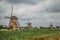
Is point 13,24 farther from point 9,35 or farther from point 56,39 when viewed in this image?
point 56,39

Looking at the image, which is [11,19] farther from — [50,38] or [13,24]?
[50,38]

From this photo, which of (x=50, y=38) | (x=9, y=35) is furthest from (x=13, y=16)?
(x=50, y=38)

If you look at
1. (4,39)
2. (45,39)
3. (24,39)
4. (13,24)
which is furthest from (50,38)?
(13,24)

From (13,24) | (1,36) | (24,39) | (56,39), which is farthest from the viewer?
(13,24)

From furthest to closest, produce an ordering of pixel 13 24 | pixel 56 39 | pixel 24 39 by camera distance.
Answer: pixel 13 24 < pixel 24 39 < pixel 56 39

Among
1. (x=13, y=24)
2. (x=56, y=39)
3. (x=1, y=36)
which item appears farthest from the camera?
(x=13, y=24)

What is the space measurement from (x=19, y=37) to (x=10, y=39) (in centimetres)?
156

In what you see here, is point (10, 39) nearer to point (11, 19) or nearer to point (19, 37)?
point (19, 37)

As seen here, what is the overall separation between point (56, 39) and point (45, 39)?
1.21 m

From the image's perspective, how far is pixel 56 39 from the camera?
2200 centimetres

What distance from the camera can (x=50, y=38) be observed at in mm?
22703

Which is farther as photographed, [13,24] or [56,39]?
[13,24]

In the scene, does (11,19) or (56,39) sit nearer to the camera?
(56,39)

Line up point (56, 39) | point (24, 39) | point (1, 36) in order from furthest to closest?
point (1, 36)
point (24, 39)
point (56, 39)
